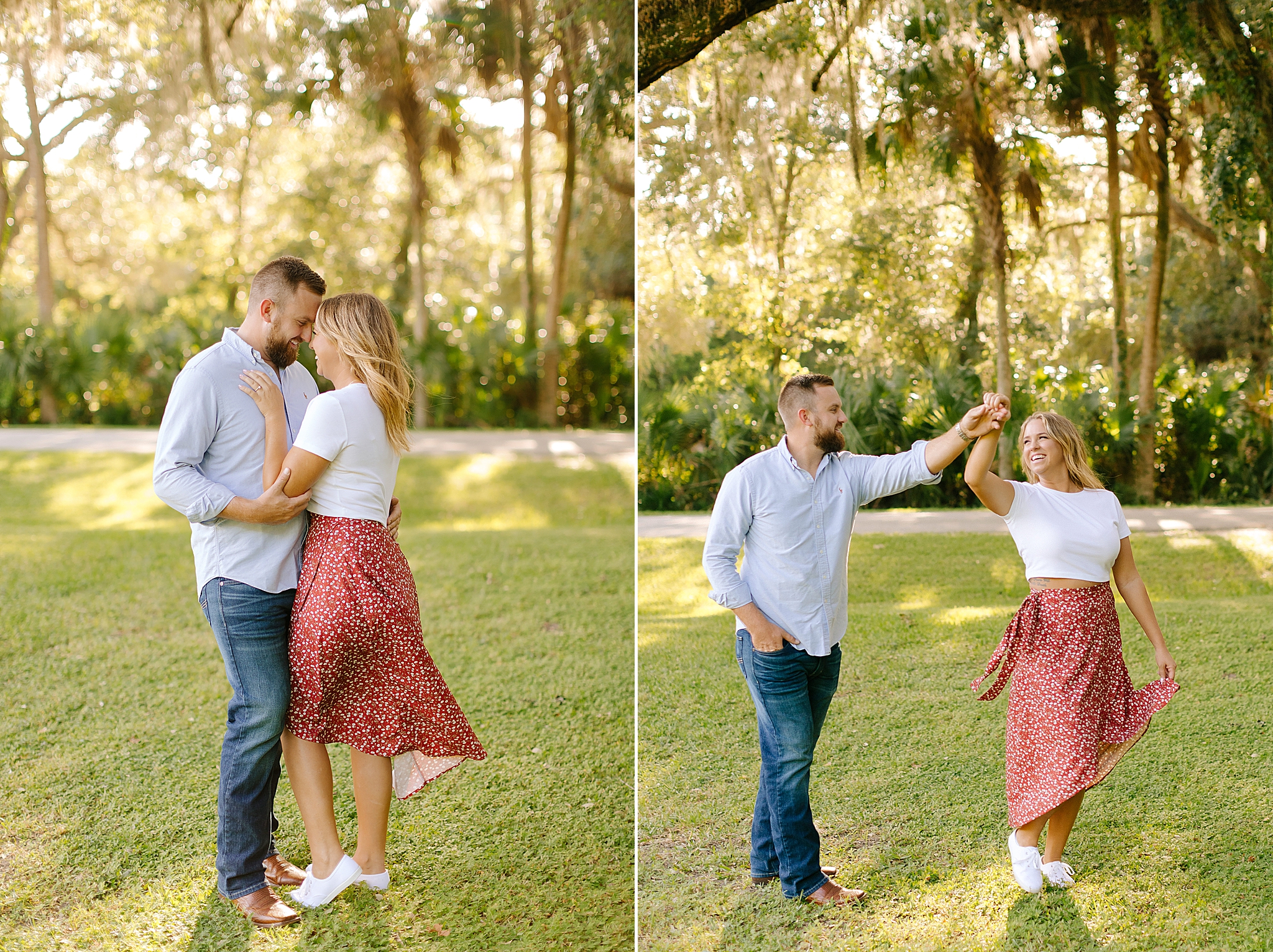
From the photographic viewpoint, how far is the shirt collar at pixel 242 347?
8.26 ft

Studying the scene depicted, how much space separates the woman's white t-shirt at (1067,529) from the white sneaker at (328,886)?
193 cm

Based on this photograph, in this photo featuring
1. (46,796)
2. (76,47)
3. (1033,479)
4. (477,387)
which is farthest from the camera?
(477,387)

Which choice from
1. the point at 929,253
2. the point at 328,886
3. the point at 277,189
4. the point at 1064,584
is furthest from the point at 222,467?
the point at 277,189

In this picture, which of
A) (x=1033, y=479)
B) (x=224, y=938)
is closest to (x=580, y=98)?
(x=1033, y=479)

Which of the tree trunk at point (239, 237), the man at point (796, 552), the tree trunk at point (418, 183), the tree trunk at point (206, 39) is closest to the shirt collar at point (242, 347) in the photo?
the man at point (796, 552)

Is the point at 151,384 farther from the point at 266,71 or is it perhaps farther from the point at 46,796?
the point at 46,796

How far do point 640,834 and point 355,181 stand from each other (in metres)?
15.0

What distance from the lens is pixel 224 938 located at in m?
2.54

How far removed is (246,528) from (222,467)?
16cm

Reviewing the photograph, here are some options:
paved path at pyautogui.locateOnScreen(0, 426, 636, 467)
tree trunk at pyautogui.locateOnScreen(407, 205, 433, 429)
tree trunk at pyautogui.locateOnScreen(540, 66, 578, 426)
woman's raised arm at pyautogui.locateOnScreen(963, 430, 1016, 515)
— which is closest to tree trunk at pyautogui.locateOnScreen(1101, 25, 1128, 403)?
woman's raised arm at pyautogui.locateOnScreen(963, 430, 1016, 515)

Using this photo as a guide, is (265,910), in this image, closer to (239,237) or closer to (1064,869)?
(1064,869)

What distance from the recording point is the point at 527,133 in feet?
35.7

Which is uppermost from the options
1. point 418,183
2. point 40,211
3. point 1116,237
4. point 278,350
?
point 418,183

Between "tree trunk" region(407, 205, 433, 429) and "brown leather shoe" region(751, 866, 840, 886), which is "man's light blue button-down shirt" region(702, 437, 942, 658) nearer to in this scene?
"brown leather shoe" region(751, 866, 840, 886)
